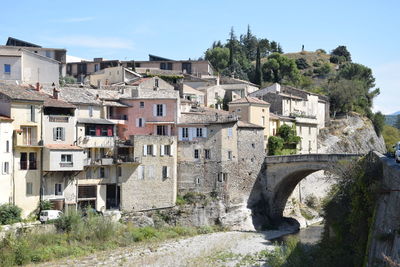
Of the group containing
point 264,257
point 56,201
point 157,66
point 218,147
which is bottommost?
point 264,257

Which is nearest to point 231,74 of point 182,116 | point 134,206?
point 182,116

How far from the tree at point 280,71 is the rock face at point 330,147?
17.5m

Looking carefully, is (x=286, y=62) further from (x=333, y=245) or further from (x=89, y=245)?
(x=333, y=245)

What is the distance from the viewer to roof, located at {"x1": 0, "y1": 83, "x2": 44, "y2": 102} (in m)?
46.3

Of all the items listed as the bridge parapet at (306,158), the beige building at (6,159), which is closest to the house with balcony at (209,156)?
the bridge parapet at (306,158)

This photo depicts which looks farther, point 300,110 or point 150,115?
point 300,110

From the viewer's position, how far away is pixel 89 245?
148ft

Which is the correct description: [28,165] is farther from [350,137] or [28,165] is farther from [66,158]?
[350,137]

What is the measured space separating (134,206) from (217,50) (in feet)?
232

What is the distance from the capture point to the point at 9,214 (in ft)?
145

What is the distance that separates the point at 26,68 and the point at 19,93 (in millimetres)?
15655

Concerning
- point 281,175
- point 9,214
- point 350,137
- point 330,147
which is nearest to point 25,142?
point 9,214

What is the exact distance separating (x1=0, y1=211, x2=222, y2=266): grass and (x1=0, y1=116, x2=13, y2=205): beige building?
12.5 ft

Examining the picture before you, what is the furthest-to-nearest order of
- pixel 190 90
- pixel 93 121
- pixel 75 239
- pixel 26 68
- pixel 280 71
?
1. pixel 280 71
2. pixel 190 90
3. pixel 26 68
4. pixel 93 121
5. pixel 75 239
